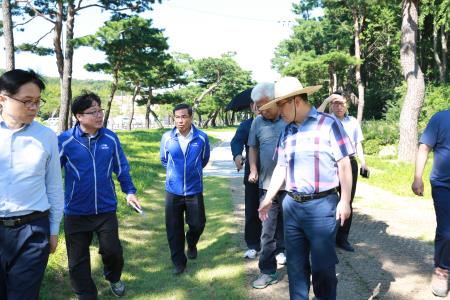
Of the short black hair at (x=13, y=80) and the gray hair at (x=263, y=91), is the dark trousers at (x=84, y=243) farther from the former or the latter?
the gray hair at (x=263, y=91)

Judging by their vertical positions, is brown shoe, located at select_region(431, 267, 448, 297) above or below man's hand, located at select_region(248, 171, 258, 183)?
below

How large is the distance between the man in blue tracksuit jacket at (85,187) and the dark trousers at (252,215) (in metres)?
1.77

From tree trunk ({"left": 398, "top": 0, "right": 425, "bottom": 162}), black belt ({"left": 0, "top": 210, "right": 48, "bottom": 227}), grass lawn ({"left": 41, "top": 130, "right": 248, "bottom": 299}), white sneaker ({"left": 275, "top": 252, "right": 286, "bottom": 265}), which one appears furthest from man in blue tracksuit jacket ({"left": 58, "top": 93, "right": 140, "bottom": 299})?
tree trunk ({"left": 398, "top": 0, "right": 425, "bottom": 162})

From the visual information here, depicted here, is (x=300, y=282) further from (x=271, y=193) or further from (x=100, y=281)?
(x=100, y=281)

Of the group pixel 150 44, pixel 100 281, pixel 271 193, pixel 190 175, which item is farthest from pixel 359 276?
pixel 150 44

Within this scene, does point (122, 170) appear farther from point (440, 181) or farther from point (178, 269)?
point (440, 181)

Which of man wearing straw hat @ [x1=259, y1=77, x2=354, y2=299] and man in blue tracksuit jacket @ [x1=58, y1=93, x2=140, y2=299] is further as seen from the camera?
man in blue tracksuit jacket @ [x1=58, y1=93, x2=140, y2=299]

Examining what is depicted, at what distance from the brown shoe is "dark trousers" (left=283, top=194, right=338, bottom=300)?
4.50ft

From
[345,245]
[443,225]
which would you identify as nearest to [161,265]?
[345,245]

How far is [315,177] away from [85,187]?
198cm

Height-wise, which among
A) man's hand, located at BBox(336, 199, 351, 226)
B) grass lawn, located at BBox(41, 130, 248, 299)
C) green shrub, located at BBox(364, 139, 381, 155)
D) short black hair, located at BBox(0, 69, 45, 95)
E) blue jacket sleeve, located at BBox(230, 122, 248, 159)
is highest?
short black hair, located at BBox(0, 69, 45, 95)

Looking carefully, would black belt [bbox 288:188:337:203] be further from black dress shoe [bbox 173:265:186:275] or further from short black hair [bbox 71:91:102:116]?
black dress shoe [bbox 173:265:186:275]

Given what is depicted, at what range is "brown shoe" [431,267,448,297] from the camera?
3.88 m

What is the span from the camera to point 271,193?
135 inches
